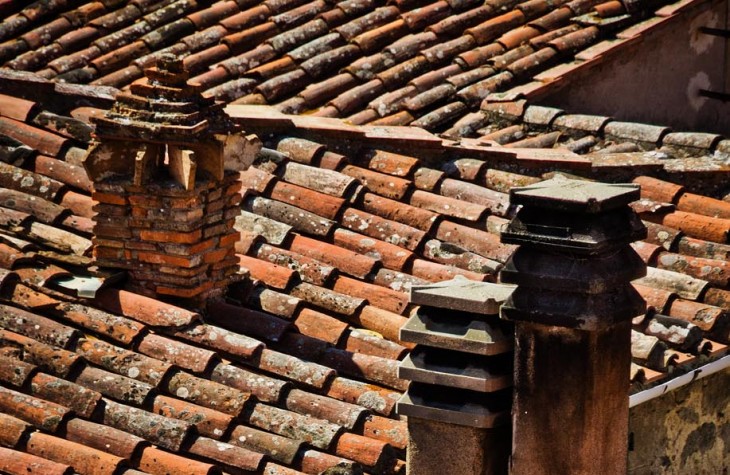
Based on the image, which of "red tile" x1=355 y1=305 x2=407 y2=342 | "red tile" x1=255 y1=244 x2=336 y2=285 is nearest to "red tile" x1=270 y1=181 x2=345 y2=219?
"red tile" x1=255 y1=244 x2=336 y2=285

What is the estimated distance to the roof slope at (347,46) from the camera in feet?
37.2

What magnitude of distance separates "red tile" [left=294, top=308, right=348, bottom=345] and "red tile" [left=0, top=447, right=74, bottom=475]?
1829mm

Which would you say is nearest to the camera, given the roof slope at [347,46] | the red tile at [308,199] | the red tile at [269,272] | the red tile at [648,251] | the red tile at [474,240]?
the red tile at [269,272]

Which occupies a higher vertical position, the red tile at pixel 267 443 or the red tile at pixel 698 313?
the red tile at pixel 698 313

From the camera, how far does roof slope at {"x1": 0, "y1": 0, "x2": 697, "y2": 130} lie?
11.3m

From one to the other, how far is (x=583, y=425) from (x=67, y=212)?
466 centimetres

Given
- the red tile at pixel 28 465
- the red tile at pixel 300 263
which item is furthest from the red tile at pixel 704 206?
the red tile at pixel 28 465

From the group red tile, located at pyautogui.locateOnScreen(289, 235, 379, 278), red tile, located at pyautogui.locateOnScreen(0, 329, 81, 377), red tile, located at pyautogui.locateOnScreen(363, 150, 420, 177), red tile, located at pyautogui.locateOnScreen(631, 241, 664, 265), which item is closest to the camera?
red tile, located at pyautogui.locateOnScreen(0, 329, 81, 377)

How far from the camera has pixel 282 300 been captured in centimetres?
870

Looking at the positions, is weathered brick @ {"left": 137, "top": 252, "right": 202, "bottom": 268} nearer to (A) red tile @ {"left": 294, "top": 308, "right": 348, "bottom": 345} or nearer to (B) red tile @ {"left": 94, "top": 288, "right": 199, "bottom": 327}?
(B) red tile @ {"left": 94, "top": 288, "right": 199, "bottom": 327}

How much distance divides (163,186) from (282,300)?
947 millimetres

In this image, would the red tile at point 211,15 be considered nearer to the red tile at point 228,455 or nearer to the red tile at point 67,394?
the red tile at point 67,394

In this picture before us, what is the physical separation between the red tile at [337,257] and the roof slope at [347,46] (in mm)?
1881

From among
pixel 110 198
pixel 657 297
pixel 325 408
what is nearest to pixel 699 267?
pixel 657 297
